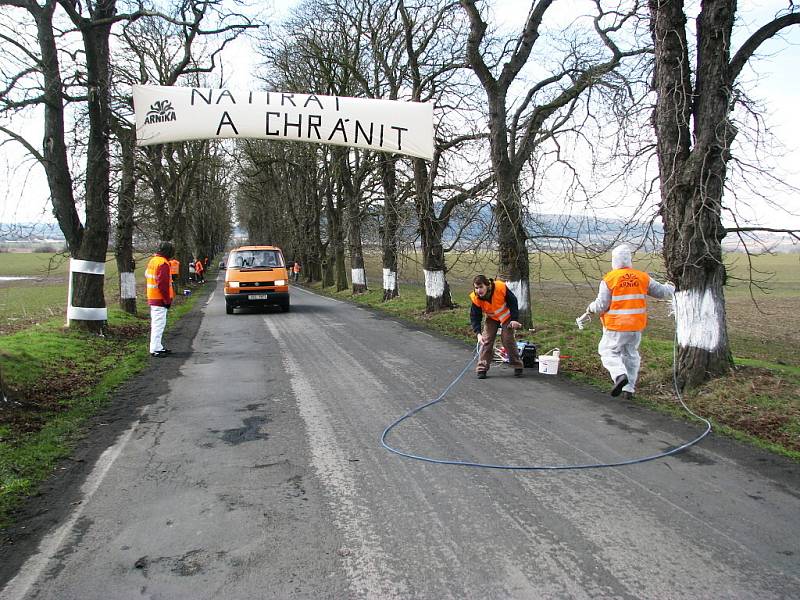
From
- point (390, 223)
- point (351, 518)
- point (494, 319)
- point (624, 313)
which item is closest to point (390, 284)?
point (390, 223)

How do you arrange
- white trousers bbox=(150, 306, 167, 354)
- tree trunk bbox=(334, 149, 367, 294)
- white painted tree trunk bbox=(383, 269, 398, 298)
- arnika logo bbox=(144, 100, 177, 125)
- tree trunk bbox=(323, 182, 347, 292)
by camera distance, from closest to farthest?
white trousers bbox=(150, 306, 167, 354) → arnika logo bbox=(144, 100, 177, 125) → white painted tree trunk bbox=(383, 269, 398, 298) → tree trunk bbox=(334, 149, 367, 294) → tree trunk bbox=(323, 182, 347, 292)

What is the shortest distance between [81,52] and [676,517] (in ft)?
47.6

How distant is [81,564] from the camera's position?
3547 millimetres

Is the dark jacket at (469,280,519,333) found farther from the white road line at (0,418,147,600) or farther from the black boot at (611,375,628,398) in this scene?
the white road line at (0,418,147,600)

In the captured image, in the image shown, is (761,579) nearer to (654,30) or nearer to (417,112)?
(654,30)

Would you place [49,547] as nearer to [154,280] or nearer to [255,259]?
[154,280]

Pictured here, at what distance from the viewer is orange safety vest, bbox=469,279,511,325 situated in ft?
29.3

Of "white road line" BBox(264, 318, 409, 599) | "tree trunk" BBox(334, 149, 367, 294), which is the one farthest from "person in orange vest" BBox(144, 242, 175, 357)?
"tree trunk" BBox(334, 149, 367, 294)

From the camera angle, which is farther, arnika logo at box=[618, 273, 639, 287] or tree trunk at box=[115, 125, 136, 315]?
tree trunk at box=[115, 125, 136, 315]

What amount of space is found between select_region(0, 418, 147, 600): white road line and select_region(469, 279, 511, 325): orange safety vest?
214 inches

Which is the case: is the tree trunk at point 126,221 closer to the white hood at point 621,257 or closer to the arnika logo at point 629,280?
the white hood at point 621,257

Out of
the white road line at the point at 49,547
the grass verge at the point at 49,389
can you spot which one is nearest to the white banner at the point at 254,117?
the grass verge at the point at 49,389

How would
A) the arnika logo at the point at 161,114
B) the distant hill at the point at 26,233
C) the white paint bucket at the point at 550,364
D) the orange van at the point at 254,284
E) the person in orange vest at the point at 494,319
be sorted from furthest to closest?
the orange van at the point at 254,284 < the arnika logo at the point at 161,114 < the distant hill at the point at 26,233 < the white paint bucket at the point at 550,364 < the person in orange vest at the point at 494,319

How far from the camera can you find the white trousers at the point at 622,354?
24.9 feet
